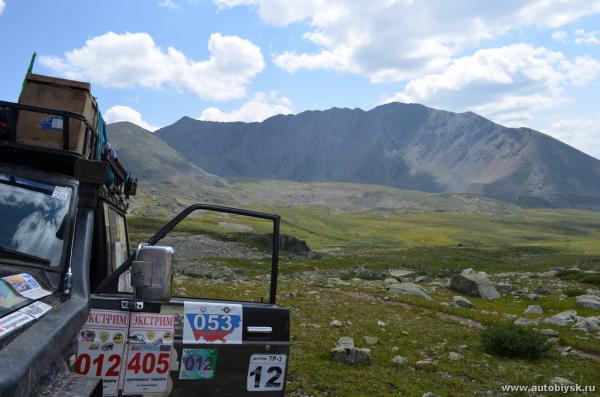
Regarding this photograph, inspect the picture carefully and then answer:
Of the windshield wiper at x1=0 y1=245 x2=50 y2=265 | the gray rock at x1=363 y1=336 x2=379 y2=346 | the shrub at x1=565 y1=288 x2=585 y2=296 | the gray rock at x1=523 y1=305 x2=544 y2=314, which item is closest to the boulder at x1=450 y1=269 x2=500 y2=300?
the shrub at x1=565 y1=288 x2=585 y2=296

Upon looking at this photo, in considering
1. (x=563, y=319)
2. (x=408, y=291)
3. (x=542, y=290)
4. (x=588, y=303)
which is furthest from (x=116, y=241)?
(x=542, y=290)

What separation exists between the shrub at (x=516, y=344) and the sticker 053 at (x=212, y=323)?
9.82 m

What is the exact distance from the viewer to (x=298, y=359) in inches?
416

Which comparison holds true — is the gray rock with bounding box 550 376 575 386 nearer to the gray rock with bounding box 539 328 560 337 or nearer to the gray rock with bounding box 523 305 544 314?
the gray rock with bounding box 539 328 560 337

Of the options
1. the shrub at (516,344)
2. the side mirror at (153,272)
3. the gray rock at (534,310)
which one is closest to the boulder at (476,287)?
the gray rock at (534,310)

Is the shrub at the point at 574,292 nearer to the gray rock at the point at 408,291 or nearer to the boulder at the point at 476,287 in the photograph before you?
the boulder at the point at 476,287

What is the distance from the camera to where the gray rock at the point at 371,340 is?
12591 mm

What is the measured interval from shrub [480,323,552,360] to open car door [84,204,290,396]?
9.32 m

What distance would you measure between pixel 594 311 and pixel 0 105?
2282cm

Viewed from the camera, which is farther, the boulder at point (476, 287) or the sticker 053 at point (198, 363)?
the boulder at point (476, 287)

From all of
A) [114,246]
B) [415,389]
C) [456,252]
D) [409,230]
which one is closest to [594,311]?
[415,389]

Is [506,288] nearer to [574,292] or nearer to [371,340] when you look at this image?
[574,292]

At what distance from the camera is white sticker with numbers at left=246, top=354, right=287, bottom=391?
4398 mm

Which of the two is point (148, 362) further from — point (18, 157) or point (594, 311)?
point (594, 311)
